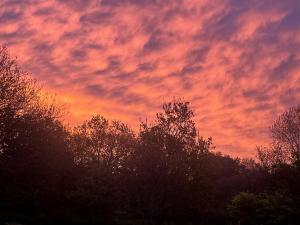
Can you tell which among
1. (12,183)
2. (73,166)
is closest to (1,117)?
(12,183)

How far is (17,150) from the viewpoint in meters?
43.2

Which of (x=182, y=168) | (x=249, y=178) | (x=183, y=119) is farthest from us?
(x=249, y=178)

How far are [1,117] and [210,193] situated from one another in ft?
68.2

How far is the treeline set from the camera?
33312 mm

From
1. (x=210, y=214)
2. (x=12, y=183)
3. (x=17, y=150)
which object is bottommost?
(x=210, y=214)

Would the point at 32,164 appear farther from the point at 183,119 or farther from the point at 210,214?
the point at 210,214

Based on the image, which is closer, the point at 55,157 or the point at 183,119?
the point at 183,119

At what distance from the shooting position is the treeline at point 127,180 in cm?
3331

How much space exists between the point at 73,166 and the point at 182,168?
1917cm

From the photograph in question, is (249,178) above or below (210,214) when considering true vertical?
above

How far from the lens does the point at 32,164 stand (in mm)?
44906

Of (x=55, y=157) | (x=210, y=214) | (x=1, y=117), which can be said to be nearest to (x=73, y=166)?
(x=55, y=157)

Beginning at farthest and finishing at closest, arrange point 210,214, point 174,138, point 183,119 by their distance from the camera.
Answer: point 210,214 < point 183,119 < point 174,138

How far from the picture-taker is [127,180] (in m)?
35.7
